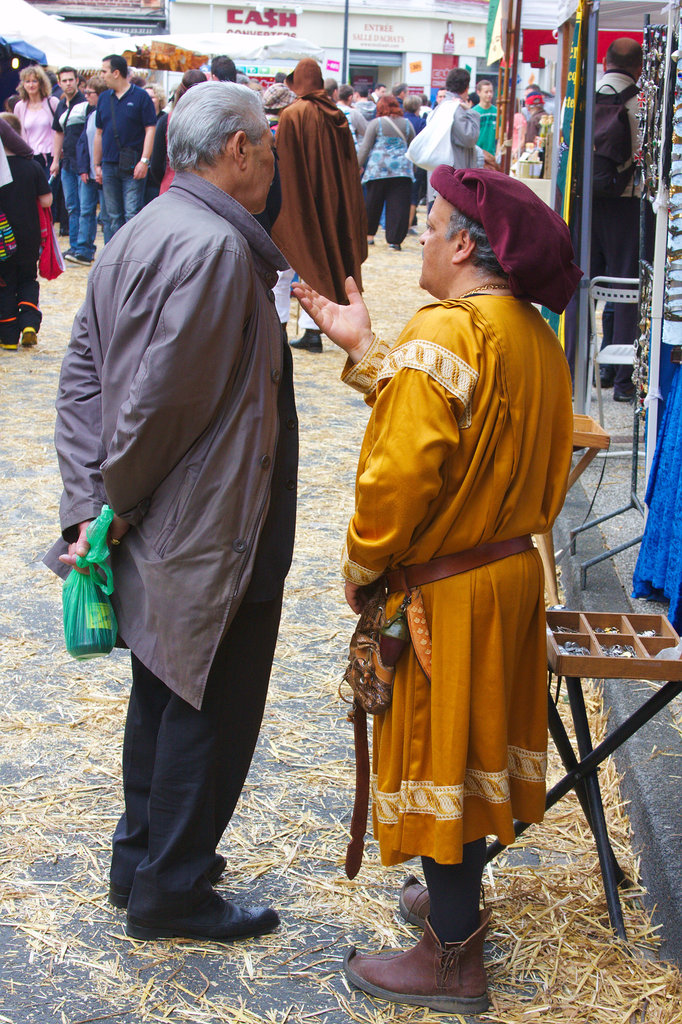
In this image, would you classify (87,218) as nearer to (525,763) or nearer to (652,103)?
(652,103)

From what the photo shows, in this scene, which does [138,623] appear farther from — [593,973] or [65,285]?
[65,285]

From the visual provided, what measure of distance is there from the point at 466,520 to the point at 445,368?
1.00ft

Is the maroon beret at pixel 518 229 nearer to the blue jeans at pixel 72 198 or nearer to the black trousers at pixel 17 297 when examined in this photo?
the black trousers at pixel 17 297

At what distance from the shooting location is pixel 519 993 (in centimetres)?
241

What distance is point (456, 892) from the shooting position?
7.38ft

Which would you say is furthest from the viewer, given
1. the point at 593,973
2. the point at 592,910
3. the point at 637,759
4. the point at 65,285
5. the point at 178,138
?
the point at 65,285

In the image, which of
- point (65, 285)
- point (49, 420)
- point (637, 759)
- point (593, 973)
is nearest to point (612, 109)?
point (49, 420)

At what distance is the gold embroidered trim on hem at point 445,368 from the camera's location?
6.52 feet

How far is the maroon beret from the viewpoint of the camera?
201 centimetres

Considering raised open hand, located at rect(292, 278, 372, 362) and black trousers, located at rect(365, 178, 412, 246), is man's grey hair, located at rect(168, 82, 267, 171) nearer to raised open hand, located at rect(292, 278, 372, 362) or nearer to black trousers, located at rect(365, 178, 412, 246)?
raised open hand, located at rect(292, 278, 372, 362)

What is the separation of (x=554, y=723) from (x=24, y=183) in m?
7.02

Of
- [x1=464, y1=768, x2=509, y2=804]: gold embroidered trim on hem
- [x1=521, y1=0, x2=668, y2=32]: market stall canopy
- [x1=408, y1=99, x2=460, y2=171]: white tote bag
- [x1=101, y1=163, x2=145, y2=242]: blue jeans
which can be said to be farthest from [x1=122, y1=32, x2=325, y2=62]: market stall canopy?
[x1=464, y1=768, x2=509, y2=804]: gold embroidered trim on hem

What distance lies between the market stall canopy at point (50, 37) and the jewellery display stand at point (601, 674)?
15.6 meters

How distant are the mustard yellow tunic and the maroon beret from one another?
0.28 ft
